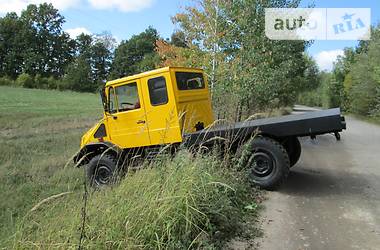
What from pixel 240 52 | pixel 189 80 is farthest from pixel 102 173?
pixel 240 52

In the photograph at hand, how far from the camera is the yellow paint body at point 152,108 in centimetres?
815

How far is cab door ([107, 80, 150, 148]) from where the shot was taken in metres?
8.48

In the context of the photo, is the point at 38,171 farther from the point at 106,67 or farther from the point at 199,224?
the point at 106,67

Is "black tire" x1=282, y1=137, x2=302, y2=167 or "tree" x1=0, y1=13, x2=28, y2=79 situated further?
"tree" x1=0, y1=13, x2=28, y2=79

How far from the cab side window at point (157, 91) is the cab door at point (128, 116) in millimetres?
247

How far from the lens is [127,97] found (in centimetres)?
865

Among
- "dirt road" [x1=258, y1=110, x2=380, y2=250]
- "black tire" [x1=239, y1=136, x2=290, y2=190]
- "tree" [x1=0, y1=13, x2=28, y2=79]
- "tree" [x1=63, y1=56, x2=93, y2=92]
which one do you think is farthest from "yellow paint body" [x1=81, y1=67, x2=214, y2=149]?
"tree" [x1=0, y1=13, x2=28, y2=79]

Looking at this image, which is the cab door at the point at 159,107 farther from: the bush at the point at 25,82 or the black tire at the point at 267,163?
the bush at the point at 25,82

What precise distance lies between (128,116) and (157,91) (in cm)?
93

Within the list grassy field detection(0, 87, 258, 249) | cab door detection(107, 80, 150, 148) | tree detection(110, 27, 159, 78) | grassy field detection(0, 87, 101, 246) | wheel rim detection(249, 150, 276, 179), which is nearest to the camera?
grassy field detection(0, 87, 258, 249)

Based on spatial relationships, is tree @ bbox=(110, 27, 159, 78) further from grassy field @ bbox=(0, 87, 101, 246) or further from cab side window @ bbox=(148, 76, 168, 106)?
cab side window @ bbox=(148, 76, 168, 106)

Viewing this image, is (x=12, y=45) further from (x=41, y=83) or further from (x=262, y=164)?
(x=262, y=164)

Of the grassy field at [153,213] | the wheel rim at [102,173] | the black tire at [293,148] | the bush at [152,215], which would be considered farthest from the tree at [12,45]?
the bush at [152,215]

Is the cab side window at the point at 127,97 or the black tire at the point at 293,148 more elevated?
the cab side window at the point at 127,97
